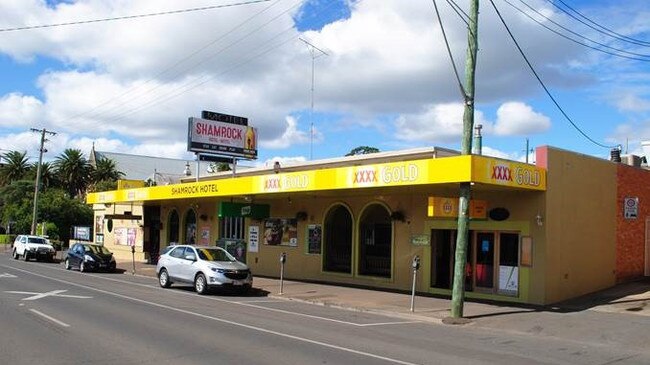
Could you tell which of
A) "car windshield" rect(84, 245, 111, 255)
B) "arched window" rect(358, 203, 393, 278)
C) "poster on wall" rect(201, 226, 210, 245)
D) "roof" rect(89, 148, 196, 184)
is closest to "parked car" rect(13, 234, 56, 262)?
"car windshield" rect(84, 245, 111, 255)

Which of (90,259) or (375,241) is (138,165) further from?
(375,241)

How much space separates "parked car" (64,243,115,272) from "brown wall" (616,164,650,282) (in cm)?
2203

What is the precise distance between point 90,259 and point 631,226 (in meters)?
23.1

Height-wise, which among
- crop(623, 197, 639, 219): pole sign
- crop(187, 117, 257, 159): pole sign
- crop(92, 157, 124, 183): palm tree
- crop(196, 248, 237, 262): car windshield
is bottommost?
crop(196, 248, 237, 262): car windshield

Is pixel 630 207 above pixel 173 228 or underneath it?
above

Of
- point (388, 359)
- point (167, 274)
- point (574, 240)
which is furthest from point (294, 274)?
point (388, 359)

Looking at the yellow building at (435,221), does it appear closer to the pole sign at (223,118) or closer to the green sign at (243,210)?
the green sign at (243,210)

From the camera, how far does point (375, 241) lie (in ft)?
74.8

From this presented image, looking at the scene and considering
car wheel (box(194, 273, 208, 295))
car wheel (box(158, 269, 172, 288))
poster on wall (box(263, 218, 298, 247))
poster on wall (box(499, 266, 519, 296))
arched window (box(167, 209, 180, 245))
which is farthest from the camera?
arched window (box(167, 209, 180, 245))

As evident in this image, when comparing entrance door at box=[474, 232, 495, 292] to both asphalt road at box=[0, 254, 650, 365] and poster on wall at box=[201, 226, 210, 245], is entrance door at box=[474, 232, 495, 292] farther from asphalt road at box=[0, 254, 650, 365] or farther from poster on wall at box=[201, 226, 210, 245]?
poster on wall at box=[201, 226, 210, 245]

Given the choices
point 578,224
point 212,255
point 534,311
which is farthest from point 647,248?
point 212,255

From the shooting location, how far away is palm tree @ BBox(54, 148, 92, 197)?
83250 millimetres

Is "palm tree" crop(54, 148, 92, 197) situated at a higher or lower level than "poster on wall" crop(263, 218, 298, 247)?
higher

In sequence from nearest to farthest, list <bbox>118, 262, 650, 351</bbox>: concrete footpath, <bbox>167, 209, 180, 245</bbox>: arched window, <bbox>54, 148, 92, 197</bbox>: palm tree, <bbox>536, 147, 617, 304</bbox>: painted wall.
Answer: <bbox>118, 262, 650, 351</bbox>: concrete footpath → <bbox>536, 147, 617, 304</bbox>: painted wall → <bbox>167, 209, 180, 245</bbox>: arched window → <bbox>54, 148, 92, 197</bbox>: palm tree
